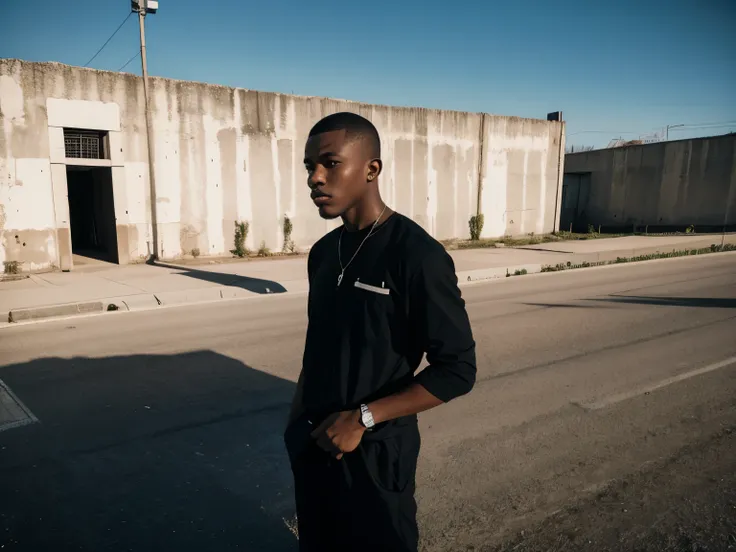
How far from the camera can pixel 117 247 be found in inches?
531

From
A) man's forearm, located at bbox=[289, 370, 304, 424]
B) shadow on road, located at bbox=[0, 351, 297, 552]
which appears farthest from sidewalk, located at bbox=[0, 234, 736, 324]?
man's forearm, located at bbox=[289, 370, 304, 424]

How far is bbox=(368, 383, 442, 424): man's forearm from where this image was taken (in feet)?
4.91

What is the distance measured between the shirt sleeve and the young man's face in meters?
0.38

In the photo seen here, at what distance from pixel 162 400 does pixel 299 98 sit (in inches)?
533

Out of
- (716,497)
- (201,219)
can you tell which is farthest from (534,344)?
(201,219)

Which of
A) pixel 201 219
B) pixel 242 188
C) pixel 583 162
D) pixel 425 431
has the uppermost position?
pixel 583 162

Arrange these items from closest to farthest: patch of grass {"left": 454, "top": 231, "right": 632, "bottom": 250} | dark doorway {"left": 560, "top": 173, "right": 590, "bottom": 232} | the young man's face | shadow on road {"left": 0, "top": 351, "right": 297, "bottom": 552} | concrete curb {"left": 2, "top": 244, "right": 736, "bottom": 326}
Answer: the young man's face < shadow on road {"left": 0, "top": 351, "right": 297, "bottom": 552} < concrete curb {"left": 2, "top": 244, "right": 736, "bottom": 326} < patch of grass {"left": 454, "top": 231, "right": 632, "bottom": 250} < dark doorway {"left": 560, "top": 173, "right": 590, "bottom": 232}

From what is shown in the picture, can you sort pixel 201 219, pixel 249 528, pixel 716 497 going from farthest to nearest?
pixel 201 219 → pixel 716 497 → pixel 249 528

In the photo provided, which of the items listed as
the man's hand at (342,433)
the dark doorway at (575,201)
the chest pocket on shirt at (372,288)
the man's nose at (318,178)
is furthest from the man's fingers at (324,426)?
the dark doorway at (575,201)

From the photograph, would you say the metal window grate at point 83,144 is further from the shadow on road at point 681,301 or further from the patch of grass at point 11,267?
the shadow on road at point 681,301

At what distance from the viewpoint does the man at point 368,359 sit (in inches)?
59.1

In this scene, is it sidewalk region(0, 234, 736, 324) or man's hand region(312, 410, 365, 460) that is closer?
man's hand region(312, 410, 365, 460)

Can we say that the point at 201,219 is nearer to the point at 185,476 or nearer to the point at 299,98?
the point at 299,98

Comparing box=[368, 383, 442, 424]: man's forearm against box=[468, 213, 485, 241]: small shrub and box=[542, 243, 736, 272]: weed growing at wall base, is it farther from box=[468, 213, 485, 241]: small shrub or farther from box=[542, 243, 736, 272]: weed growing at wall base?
box=[468, 213, 485, 241]: small shrub
